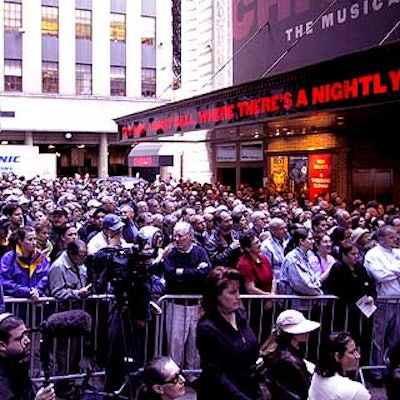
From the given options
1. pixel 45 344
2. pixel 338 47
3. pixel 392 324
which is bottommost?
pixel 392 324

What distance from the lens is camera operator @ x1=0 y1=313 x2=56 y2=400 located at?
177 inches

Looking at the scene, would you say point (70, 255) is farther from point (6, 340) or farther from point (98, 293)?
point (6, 340)

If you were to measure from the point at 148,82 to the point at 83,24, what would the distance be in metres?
6.23

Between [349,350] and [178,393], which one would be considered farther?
[349,350]

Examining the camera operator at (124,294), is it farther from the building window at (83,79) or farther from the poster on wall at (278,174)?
the building window at (83,79)

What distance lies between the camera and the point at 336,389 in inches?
195

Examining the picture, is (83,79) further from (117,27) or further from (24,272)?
(24,272)

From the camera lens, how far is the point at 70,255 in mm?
7762

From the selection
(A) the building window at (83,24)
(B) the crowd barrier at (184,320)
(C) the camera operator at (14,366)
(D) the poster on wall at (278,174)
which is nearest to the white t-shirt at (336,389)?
(C) the camera operator at (14,366)

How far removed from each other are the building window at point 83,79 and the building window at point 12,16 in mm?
4924

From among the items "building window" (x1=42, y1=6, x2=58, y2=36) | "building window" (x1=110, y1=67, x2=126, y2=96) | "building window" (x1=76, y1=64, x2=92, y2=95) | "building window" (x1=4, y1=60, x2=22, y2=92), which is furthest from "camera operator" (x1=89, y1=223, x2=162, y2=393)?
"building window" (x1=110, y1=67, x2=126, y2=96)

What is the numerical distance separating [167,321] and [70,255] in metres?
1.31

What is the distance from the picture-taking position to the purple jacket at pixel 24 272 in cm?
774

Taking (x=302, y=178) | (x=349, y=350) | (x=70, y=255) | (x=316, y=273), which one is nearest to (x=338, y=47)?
(x=302, y=178)
